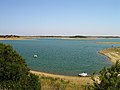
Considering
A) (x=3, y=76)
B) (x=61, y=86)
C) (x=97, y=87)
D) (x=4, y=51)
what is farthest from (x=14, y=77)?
(x=61, y=86)

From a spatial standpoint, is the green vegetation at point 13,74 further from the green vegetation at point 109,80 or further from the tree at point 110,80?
the tree at point 110,80

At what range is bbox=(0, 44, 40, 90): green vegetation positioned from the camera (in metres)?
14.4

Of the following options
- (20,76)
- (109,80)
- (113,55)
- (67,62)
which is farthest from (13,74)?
(113,55)

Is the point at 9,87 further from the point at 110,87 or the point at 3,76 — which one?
the point at 110,87

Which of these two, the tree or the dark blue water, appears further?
the dark blue water

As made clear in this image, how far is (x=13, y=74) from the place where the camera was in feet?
47.9

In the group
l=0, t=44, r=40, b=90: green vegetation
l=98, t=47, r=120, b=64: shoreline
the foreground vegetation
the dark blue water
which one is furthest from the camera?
l=98, t=47, r=120, b=64: shoreline

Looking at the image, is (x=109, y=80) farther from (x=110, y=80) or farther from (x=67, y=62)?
(x=67, y=62)

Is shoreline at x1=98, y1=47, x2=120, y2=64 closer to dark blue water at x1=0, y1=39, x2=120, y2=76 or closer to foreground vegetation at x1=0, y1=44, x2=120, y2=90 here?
dark blue water at x1=0, y1=39, x2=120, y2=76

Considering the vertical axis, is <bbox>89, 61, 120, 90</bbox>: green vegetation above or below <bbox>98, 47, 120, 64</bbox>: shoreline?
above

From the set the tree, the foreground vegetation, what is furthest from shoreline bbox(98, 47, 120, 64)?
the tree

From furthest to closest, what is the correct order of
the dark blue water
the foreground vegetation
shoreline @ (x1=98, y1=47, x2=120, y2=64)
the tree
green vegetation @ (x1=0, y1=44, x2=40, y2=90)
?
shoreline @ (x1=98, y1=47, x2=120, y2=64) → the dark blue water → green vegetation @ (x1=0, y1=44, x2=40, y2=90) → the foreground vegetation → the tree

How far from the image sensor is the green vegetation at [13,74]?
14.4 meters

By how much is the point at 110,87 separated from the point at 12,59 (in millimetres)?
5844
